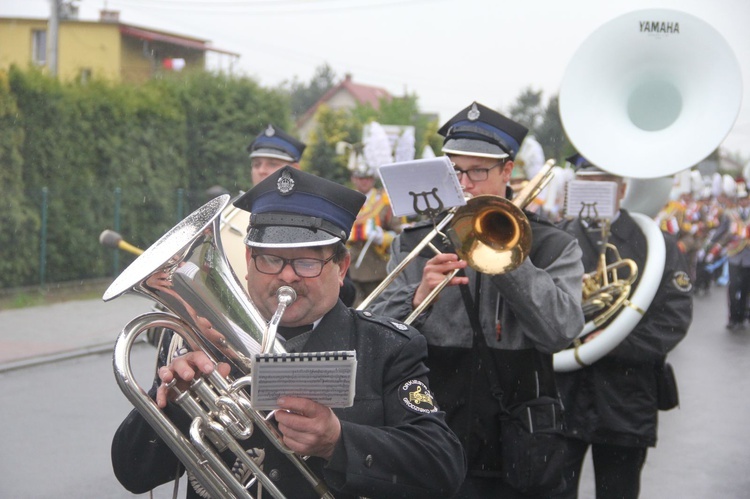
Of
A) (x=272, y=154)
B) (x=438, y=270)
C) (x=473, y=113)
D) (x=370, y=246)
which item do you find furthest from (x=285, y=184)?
(x=370, y=246)

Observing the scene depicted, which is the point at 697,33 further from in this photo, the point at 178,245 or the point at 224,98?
the point at 224,98

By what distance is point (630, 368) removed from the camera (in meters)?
4.61

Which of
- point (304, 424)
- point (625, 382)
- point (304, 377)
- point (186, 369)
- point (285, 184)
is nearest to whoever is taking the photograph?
point (304, 377)

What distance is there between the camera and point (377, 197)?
357 inches

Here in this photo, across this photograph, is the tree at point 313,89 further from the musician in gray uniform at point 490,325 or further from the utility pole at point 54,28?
the musician in gray uniform at point 490,325

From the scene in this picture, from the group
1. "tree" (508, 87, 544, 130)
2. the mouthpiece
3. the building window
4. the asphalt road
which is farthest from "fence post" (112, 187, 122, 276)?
"tree" (508, 87, 544, 130)

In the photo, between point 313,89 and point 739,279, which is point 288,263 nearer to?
point 739,279

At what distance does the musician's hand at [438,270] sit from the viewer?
329 centimetres

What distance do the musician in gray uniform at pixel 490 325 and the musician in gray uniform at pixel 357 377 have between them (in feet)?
2.61

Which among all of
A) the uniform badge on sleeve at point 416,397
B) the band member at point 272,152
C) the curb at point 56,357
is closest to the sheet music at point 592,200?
the band member at point 272,152

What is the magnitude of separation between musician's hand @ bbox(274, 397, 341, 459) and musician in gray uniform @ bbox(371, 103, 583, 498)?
124 centimetres

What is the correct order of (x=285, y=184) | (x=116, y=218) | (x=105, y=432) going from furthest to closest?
(x=116, y=218), (x=105, y=432), (x=285, y=184)

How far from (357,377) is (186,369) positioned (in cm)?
48

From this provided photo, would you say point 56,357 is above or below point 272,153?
below
